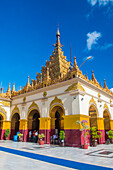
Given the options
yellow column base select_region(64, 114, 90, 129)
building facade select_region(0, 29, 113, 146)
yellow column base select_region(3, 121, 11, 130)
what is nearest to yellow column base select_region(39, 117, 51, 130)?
building facade select_region(0, 29, 113, 146)

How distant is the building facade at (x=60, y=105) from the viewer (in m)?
14.2

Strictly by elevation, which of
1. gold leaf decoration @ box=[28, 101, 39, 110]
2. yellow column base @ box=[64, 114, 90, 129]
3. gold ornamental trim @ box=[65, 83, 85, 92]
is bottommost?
yellow column base @ box=[64, 114, 90, 129]

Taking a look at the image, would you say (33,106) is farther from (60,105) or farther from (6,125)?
Answer: (6,125)

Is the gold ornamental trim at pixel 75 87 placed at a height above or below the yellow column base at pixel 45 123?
above

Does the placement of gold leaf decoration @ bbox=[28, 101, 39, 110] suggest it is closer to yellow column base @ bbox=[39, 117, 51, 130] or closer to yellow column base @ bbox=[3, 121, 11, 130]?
yellow column base @ bbox=[39, 117, 51, 130]

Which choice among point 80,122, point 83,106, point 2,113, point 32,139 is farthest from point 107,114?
point 2,113

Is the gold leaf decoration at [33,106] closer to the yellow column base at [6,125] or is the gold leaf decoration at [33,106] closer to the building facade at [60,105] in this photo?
the building facade at [60,105]

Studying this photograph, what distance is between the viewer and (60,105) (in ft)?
51.3

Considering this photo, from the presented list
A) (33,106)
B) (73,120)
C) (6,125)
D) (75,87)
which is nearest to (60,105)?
(73,120)

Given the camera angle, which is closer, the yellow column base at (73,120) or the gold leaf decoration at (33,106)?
the yellow column base at (73,120)

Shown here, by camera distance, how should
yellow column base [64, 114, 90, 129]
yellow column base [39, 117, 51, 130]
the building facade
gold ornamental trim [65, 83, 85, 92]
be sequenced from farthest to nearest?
1. yellow column base [39, 117, 51, 130]
2. gold ornamental trim [65, 83, 85, 92]
3. the building facade
4. yellow column base [64, 114, 90, 129]

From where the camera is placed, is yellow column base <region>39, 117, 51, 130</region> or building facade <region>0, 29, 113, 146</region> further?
yellow column base <region>39, 117, 51, 130</region>

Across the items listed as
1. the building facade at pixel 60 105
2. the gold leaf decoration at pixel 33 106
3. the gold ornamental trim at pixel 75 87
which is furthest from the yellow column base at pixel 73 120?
the gold leaf decoration at pixel 33 106

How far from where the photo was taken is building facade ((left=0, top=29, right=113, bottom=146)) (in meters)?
14.2
